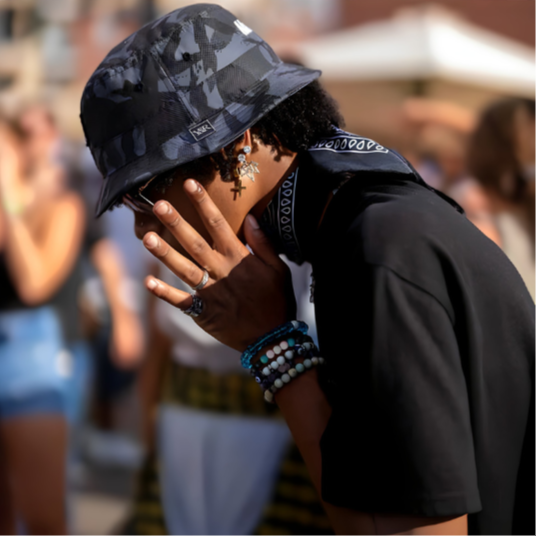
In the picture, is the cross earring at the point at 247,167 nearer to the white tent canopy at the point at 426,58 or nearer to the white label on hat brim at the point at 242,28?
the white label on hat brim at the point at 242,28

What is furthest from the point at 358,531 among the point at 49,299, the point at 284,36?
the point at 284,36

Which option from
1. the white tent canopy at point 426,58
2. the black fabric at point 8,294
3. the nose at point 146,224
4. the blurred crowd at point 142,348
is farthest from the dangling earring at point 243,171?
the white tent canopy at point 426,58

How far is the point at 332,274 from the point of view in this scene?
4.33 ft

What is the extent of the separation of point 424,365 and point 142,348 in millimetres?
4127

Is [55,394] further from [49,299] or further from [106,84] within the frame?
[106,84]

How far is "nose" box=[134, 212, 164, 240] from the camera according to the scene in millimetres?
1603

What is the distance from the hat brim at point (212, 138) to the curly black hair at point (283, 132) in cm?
5

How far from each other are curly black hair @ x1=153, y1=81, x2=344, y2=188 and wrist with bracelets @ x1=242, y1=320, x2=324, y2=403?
37 cm

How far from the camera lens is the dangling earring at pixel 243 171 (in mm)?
1528

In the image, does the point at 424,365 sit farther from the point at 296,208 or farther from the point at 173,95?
the point at 173,95

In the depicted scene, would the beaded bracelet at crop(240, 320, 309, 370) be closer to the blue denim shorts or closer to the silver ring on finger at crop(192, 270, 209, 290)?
the silver ring on finger at crop(192, 270, 209, 290)

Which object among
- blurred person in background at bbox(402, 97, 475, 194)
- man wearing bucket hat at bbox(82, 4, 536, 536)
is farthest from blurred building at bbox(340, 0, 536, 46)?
man wearing bucket hat at bbox(82, 4, 536, 536)

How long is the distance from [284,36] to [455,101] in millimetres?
4204

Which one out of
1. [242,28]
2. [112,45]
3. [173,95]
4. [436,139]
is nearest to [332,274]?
[173,95]
